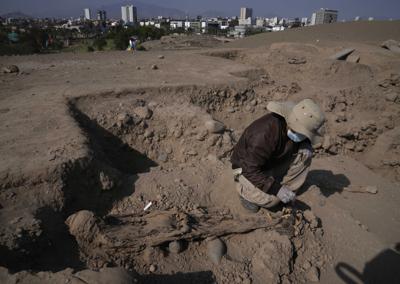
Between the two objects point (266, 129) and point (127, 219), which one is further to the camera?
point (127, 219)

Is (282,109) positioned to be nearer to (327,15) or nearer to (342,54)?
(342,54)

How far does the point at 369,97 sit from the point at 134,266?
5416 mm

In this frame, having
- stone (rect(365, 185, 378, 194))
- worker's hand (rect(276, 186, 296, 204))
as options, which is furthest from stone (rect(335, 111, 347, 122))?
worker's hand (rect(276, 186, 296, 204))

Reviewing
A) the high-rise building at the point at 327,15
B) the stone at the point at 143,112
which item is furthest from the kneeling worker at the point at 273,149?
the high-rise building at the point at 327,15

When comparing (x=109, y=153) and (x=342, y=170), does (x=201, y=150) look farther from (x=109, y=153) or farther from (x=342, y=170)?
(x=342, y=170)

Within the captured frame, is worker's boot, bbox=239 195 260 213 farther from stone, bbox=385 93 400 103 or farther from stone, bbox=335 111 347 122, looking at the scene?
stone, bbox=385 93 400 103

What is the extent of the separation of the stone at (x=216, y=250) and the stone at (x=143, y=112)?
8.78 feet

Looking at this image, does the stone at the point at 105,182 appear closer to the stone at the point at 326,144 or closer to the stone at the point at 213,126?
the stone at the point at 213,126

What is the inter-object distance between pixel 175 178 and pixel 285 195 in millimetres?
1374

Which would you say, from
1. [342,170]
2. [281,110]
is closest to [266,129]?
[281,110]

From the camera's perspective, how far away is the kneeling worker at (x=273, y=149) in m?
2.51

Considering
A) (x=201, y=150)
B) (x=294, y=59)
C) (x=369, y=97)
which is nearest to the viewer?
(x=201, y=150)

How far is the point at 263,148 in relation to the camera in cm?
252

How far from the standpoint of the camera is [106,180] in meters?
3.24
